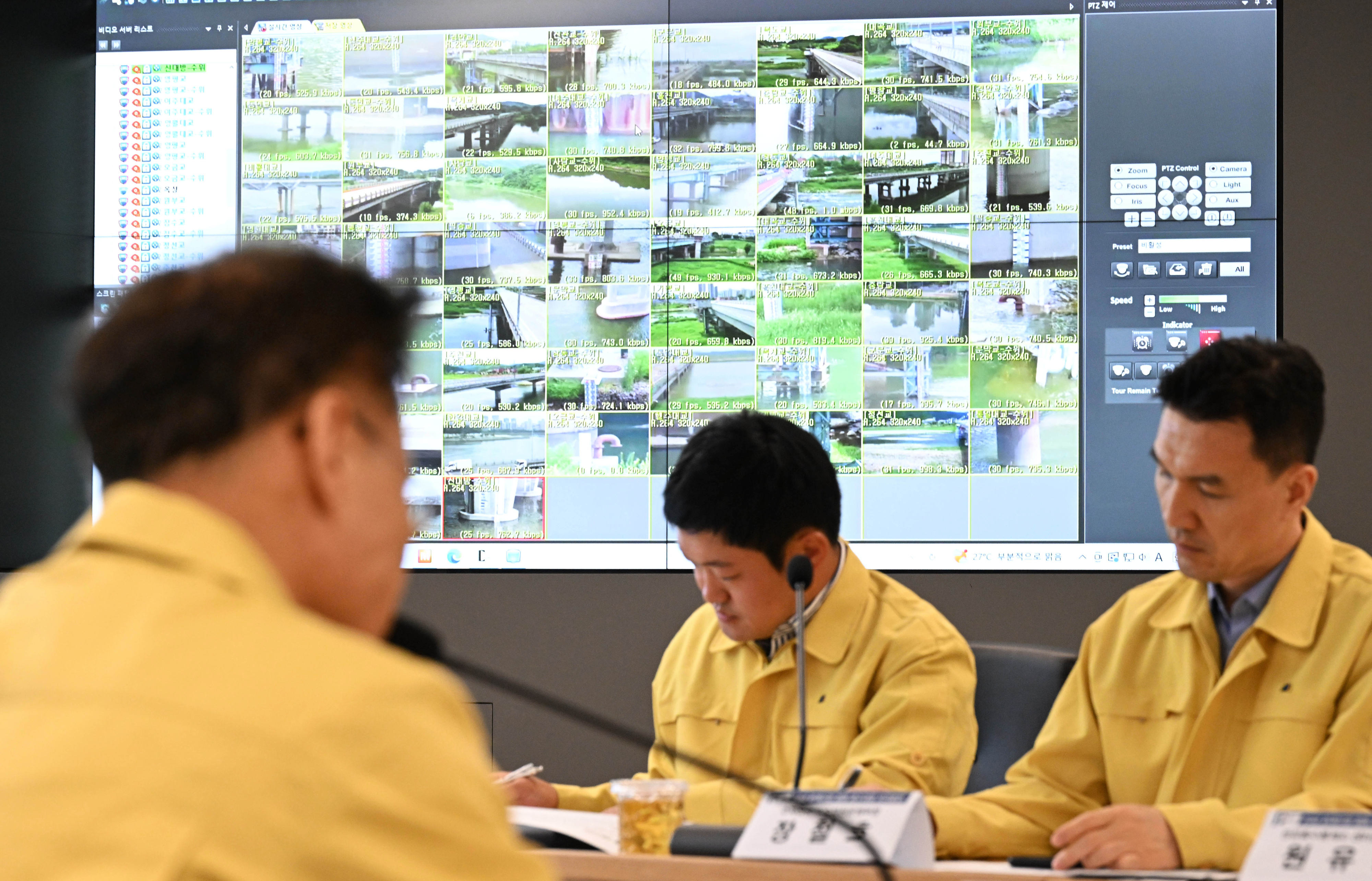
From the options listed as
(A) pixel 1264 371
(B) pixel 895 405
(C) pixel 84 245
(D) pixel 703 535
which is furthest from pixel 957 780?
(C) pixel 84 245

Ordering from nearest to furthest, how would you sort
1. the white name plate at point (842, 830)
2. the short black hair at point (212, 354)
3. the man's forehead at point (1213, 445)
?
the short black hair at point (212, 354)
the white name plate at point (842, 830)
the man's forehead at point (1213, 445)

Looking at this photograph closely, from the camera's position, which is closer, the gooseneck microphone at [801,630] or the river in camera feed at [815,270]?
the gooseneck microphone at [801,630]

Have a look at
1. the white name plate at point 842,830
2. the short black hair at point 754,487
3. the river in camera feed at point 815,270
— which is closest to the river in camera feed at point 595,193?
the river in camera feed at point 815,270

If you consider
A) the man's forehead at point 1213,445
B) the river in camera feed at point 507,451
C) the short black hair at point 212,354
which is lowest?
the river in camera feed at point 507,451

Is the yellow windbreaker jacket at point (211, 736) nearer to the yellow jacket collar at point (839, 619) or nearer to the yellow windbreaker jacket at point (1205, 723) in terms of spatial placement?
the yellow windbreaker jacket at point (1205, 723)

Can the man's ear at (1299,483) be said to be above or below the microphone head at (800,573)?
above

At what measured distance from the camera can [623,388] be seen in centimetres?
370

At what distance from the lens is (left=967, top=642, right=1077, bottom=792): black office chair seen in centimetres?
238

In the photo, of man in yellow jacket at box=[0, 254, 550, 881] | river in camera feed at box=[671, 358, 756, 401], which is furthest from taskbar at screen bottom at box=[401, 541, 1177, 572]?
man in yellow jacket at box=[0, 254, 550, 881]

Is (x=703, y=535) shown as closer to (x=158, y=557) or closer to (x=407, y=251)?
(x=158, y=557)

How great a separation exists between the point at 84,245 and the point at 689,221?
1720mm

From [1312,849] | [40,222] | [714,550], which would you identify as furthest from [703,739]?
[40,222]

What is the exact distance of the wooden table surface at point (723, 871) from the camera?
4.68 ft

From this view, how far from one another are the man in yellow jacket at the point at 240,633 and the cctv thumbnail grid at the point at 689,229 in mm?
2806
